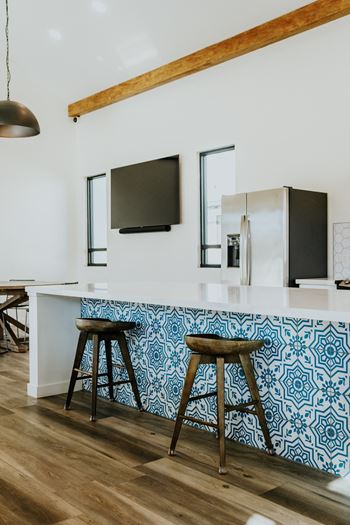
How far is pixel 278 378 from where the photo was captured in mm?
2756

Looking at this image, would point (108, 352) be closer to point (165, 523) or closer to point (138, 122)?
point (165, 523)

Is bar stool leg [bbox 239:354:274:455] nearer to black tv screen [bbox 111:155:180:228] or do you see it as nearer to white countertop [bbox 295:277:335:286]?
white countertop [bbox 295:277:335:286]

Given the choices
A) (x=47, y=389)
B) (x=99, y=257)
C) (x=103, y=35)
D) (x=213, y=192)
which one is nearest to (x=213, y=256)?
(x=213, y=192)

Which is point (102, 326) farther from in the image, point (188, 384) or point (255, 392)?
point (255, 392)

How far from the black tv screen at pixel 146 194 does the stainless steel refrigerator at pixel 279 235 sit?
155cm

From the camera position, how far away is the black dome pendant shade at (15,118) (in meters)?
4.08

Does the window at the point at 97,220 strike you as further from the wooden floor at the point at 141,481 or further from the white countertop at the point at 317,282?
the wooden floor at the point at 141,481

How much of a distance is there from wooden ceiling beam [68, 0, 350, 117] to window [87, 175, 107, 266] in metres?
1.04

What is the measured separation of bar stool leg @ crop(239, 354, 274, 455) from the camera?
2.67 m

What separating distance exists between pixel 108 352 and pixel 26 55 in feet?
15.7

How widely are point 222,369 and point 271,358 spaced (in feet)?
1.07

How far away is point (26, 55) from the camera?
22.7 ft

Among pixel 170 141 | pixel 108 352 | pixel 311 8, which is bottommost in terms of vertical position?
pixel 108 352

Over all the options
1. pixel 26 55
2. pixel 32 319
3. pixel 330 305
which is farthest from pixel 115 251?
pixel 330 305
